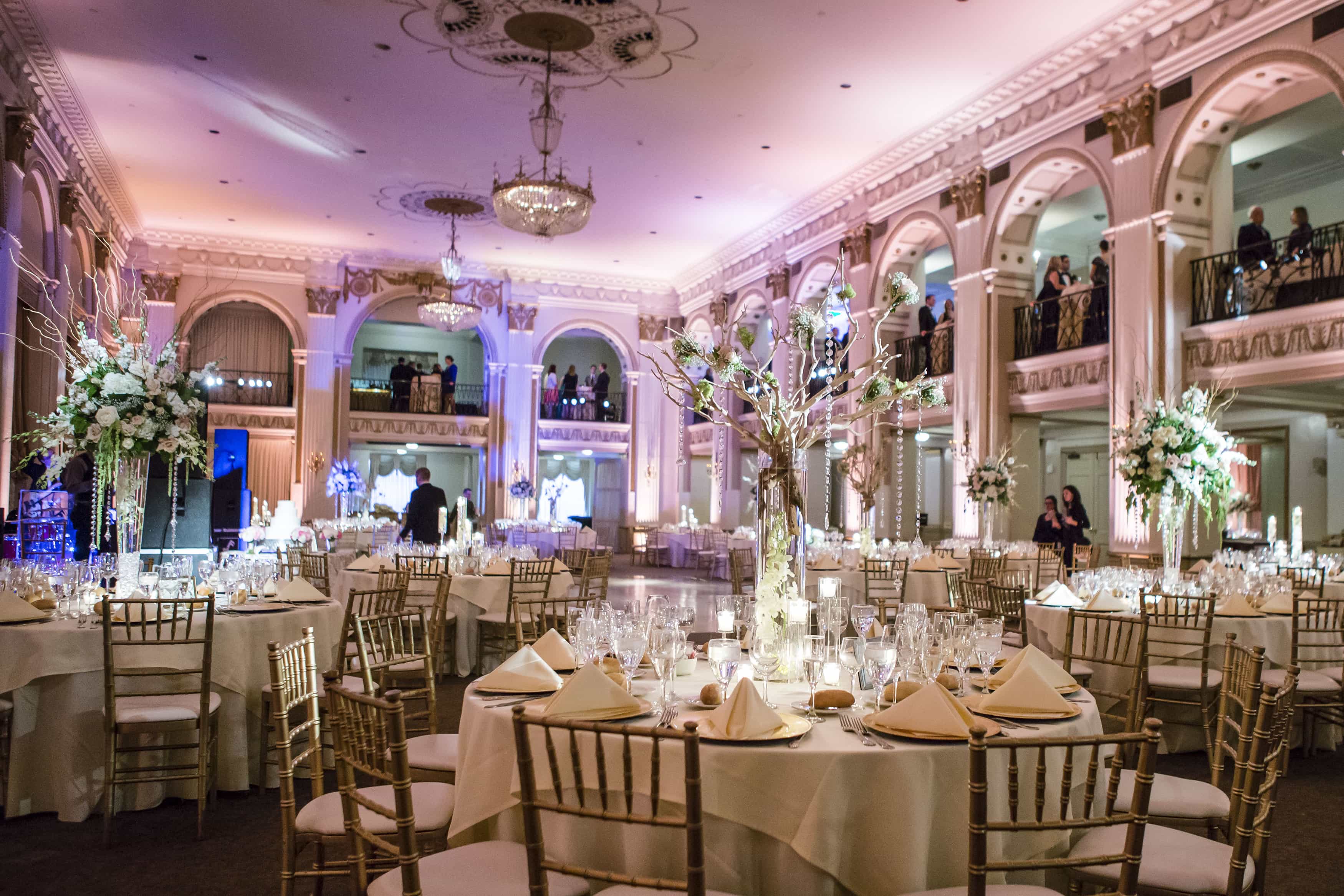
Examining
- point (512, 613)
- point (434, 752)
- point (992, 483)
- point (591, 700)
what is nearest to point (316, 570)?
point (512, 613)

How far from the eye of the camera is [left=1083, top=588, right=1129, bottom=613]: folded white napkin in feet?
18.0

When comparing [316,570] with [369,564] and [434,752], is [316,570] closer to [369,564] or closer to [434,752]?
[369,564]

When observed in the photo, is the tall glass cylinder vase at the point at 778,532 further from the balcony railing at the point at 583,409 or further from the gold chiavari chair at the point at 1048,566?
the balcony railing at the point at 583,409

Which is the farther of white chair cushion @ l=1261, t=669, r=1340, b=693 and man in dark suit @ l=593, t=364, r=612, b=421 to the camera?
man in dark suit @ l=593, t=364, r=612, b=421

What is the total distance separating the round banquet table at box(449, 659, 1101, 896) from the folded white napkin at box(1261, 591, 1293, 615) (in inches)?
155

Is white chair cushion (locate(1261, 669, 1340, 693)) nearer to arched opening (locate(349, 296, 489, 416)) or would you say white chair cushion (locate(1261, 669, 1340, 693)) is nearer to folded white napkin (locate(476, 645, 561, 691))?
folded white napkin (locate(476, 645, 561, 691))

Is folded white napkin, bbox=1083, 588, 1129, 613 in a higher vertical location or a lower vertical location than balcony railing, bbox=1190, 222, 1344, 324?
lower

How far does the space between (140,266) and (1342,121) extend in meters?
18.7

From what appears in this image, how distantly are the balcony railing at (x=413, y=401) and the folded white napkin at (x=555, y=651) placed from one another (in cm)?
1682

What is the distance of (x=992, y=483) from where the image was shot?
1059 cm

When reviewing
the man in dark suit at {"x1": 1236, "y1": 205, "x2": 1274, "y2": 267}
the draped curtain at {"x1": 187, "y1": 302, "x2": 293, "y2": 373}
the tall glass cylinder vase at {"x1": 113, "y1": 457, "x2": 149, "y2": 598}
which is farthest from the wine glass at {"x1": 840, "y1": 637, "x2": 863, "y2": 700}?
the draped curtain at {"x1": 187, "y1": 302, "x2": 293, "y2": 373}

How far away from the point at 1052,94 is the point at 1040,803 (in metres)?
10.1

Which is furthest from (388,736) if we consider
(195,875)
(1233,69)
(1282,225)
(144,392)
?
(1282,225)

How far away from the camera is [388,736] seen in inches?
81.2
